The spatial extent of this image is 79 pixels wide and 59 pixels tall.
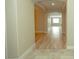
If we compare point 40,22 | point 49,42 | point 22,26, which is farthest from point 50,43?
point 40,22

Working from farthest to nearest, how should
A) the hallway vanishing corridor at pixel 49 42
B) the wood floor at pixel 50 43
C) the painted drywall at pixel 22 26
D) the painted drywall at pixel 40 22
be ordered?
1. the painted drywall at pixel 40 22
2. the hallway vanishing corridor at pixel 49 42
3. the wood floor at pixel 50 43
4. the painted drywall at pixel 22 26

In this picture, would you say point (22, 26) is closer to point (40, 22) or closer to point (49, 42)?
point (49, 42)

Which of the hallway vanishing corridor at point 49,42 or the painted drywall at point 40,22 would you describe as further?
the painted drywall at point 40,22

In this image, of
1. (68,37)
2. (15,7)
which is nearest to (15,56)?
(15,7)

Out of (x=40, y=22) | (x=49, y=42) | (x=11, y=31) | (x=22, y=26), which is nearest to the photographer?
(x=11, y=31)

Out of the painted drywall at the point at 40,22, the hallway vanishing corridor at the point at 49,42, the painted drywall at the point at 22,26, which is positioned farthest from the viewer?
the painted drywall at the point at 40,22

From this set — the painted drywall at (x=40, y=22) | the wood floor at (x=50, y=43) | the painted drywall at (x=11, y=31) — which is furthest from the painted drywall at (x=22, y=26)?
the painted drywall at (x=40, y=22)

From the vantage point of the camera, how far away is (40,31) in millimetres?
15953

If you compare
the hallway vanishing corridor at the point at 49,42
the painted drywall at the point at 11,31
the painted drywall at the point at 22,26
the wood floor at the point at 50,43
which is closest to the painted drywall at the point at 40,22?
the hallway vanishing corridor at the point at 49,42

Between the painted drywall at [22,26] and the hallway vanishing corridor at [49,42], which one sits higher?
the painted drywall at [22,26]

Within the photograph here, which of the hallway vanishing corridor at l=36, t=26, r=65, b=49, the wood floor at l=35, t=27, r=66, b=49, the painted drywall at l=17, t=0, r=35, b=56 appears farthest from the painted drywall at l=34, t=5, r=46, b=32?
the painted drywall at l=17, t=0, r=35, b=56

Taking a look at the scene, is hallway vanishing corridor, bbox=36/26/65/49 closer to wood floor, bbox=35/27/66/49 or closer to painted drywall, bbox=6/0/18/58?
wood floor, bbox=35/27/66/49

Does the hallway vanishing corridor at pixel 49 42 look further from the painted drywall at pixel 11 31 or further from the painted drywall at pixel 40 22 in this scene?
the painted drywall at pixel 40 22
